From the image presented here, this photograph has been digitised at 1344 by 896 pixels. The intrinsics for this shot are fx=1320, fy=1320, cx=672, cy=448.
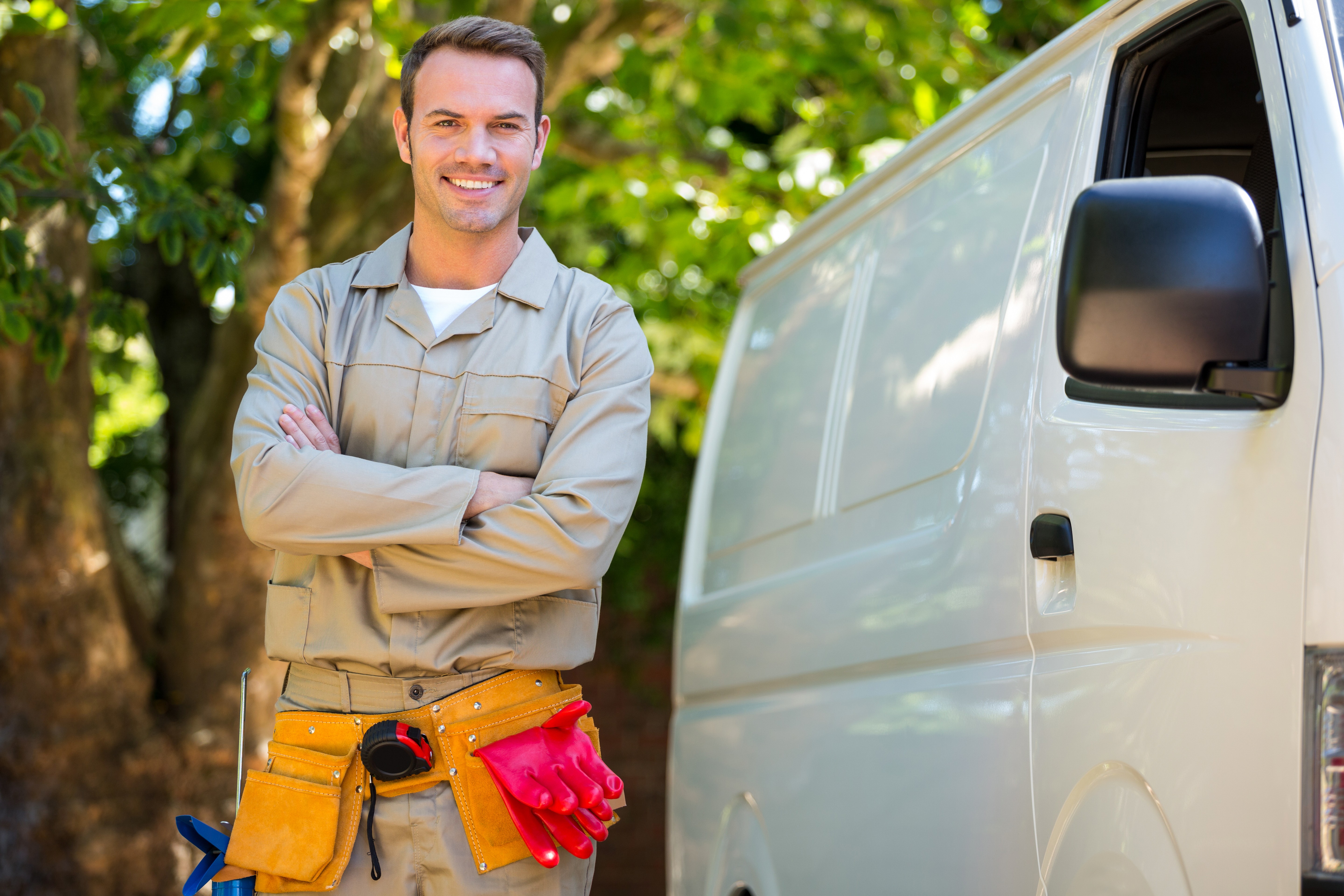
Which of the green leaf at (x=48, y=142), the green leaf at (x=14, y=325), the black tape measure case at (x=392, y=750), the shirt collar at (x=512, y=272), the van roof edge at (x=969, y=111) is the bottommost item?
the black tape measure case at (x=392, y=750)

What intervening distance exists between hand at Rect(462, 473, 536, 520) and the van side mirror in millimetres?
1007

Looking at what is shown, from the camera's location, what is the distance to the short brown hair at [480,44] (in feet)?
7.99

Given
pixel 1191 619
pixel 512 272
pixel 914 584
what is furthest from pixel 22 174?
pixel 1191 619

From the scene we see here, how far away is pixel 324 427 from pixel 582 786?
0.79 meters

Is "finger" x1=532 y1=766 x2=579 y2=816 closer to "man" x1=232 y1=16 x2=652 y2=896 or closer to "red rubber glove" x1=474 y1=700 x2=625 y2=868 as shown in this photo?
"red rubber glove" x1=474 y1=700 x2=625 y2=868

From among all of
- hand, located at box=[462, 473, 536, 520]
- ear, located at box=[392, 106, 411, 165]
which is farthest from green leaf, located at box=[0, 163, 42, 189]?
hand, located at box=[462, 473, 536, 520]

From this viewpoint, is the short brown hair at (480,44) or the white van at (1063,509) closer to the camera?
the white van at (1063,509)

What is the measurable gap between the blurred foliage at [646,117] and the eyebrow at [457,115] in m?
1.79

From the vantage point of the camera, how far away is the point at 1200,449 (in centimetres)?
178

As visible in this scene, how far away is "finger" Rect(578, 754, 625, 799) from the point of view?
2.27 meters

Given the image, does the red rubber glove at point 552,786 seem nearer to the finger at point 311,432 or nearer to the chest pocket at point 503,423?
the chest pocket at point 503,423

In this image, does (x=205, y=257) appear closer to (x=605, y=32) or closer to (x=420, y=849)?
(x=420, y=849)

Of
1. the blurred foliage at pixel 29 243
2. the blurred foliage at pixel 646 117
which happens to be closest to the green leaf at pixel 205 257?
the blurred foliage at pixel 646 117

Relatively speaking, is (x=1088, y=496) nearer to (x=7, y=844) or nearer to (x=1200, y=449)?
(x=1200, y=449)
